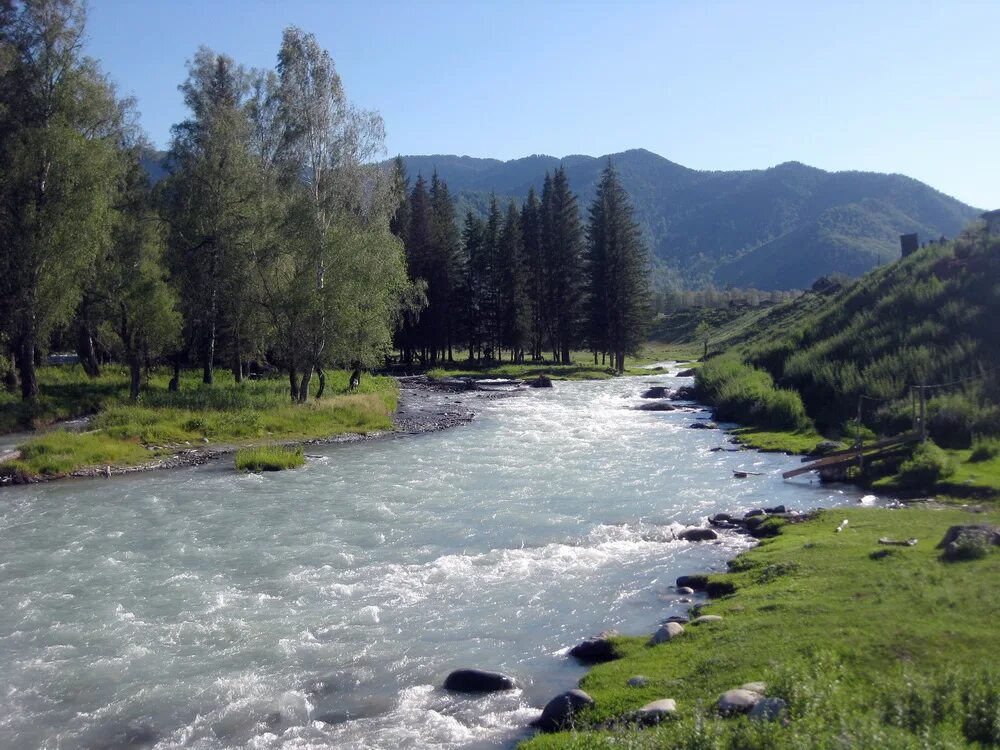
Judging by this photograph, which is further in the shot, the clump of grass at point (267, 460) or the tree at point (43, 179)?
the tree at point (43, 179)

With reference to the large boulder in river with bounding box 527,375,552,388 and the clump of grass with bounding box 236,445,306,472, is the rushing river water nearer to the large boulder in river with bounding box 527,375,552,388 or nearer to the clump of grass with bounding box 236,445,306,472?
the clump of grass with bounding box 236,445,306,472

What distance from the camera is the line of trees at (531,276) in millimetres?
72500

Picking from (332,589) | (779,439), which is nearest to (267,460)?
(332,589)

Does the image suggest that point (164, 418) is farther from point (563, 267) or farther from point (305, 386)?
point (563, 267)

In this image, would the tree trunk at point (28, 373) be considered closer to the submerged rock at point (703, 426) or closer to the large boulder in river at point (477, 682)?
the submerged rock at point (703, 426)

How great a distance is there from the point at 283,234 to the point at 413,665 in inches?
1105

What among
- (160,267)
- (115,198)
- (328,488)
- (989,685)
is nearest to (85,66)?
(115,198)

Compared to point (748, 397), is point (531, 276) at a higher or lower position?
higher

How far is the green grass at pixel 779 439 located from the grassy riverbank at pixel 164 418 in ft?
49.3

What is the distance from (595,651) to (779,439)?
21.6 meters

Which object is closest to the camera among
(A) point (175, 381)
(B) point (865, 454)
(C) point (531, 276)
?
(B) point (865, 454)

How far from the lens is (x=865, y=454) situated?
2356 centimetres

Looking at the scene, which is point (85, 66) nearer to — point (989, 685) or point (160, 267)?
point (160, 267)

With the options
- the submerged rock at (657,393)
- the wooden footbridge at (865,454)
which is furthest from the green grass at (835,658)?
the submerged rock at (657,393)
